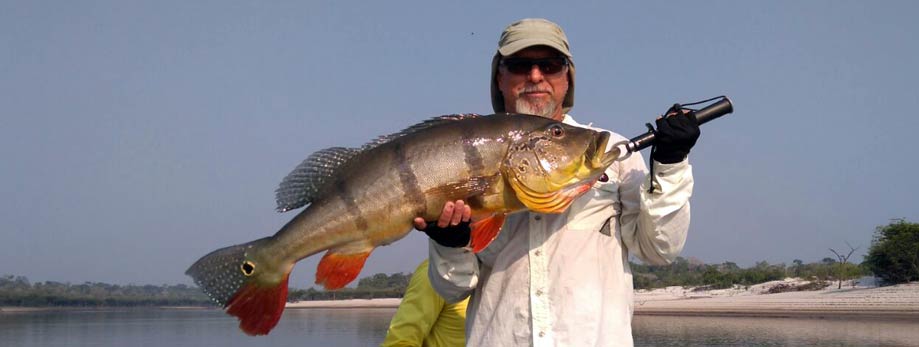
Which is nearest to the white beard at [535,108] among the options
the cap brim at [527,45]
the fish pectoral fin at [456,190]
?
the cap brim at [527,45]

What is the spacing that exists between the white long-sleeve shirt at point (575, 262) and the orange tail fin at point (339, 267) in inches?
16.0

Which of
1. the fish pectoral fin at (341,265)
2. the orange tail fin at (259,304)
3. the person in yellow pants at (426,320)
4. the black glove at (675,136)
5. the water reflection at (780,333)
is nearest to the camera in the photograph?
the black glove at (675,136)

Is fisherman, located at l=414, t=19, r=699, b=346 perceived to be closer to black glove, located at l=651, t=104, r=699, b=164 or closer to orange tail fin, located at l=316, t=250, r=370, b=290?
black glove, located at l=651, t=104, r=699, b=164

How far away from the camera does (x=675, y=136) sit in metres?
3.25

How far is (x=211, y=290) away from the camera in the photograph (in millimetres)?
3641

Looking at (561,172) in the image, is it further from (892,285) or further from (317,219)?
(892,285)

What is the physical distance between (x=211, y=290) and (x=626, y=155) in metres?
2.08

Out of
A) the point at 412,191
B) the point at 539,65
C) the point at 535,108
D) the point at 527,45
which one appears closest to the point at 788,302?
the point at 535,108

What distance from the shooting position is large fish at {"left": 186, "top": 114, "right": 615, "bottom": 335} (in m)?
3.38

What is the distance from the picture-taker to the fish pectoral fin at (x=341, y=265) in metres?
3.47

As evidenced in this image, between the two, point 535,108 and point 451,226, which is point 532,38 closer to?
point 535,108

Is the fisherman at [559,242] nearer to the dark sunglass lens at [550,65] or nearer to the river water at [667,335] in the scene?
the dark sunglass lens at [550,65]

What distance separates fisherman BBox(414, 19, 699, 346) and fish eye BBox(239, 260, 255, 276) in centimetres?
85

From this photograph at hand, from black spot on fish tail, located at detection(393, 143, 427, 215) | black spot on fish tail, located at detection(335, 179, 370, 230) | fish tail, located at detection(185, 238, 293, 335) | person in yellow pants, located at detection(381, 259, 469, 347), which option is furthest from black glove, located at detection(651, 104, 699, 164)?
person in yellow pants, located at detection(381, 259, 469, 347)
